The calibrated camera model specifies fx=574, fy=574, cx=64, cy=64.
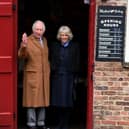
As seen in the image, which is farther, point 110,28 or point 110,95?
point 110,95

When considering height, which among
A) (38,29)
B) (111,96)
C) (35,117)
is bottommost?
(35,117)

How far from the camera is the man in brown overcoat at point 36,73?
358 inches

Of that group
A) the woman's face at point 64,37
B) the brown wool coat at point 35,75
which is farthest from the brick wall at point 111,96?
the brown wool coat at point 35,75

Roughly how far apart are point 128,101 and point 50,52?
1532 millimetres

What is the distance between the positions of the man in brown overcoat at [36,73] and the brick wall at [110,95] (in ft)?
2.69

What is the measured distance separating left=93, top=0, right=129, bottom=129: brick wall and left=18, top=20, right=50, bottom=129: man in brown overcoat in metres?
0.82

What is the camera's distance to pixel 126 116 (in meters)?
9.12

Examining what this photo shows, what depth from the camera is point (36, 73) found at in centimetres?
914

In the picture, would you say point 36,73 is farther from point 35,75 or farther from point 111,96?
point 111,96

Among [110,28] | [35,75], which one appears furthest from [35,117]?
[110,28]

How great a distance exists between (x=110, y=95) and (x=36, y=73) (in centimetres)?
123

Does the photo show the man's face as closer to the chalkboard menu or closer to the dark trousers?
the chalkboard menu

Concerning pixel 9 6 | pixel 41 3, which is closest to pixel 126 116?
pixel 9 6

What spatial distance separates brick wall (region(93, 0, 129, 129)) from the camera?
904 cm
